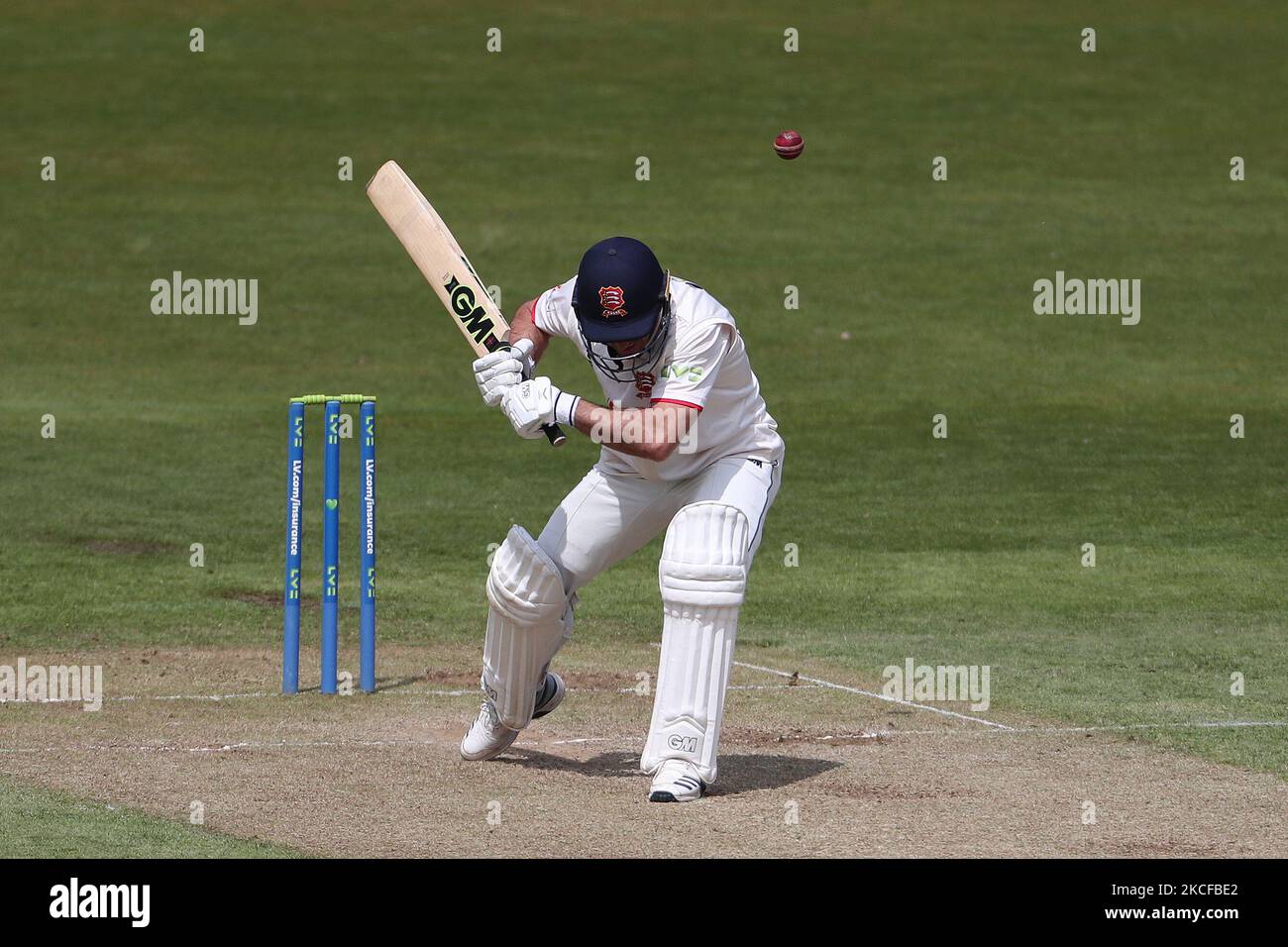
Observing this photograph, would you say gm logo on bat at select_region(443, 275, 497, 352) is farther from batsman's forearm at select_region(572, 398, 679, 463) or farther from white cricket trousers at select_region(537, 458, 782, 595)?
batsman's forearm at select_region(572, 398, 679, 463)

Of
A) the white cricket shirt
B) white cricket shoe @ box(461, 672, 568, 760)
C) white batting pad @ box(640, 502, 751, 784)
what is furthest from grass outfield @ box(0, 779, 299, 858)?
the white cricket shirt

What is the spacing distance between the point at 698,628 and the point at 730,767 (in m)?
0.91

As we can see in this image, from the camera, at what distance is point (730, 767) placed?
302 inches

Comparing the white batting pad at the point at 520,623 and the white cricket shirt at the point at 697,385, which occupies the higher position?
the white cricket shirt at the point at 697,385

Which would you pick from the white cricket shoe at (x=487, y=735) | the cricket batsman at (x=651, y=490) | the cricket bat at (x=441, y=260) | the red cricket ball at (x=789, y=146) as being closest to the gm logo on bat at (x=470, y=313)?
the cricket bat at (x=441, y=260)

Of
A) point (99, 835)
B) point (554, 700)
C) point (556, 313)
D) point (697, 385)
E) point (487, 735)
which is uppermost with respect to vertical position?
point (556, 313)

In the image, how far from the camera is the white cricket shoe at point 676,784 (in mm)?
6910

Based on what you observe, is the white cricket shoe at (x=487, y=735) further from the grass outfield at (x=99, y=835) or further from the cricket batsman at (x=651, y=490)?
the grass outfield at (x=99, y=835)

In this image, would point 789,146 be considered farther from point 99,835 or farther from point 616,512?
point 99,835

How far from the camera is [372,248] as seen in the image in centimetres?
2441

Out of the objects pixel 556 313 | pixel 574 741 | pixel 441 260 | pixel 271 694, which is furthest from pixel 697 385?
pixel 271 694

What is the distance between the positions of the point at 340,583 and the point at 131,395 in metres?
7.56

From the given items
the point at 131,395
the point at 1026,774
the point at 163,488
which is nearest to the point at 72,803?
the point at 1026,774

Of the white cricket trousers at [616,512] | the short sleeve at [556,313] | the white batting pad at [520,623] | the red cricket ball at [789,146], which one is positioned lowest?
the white batting pad at [520,623]
